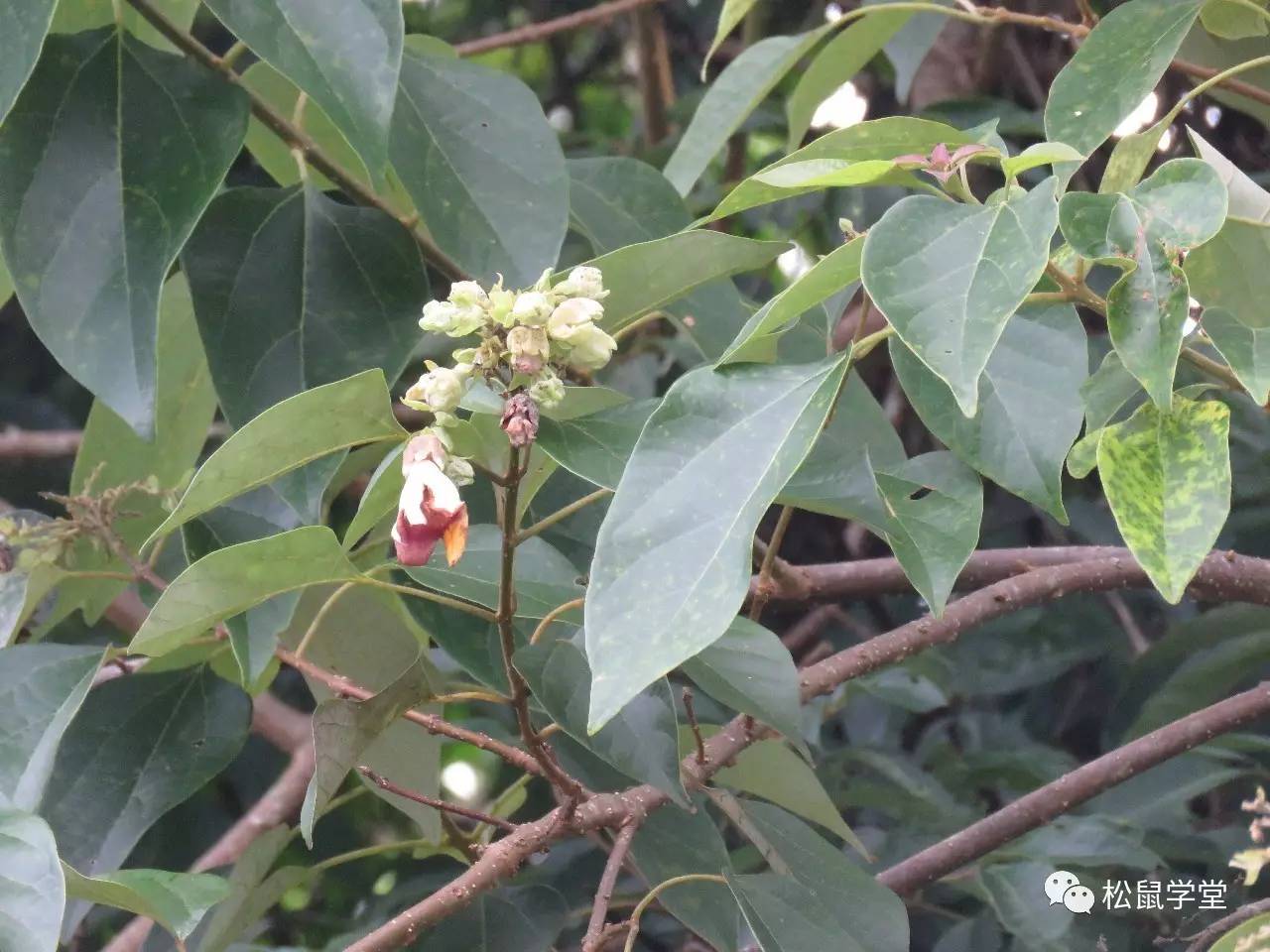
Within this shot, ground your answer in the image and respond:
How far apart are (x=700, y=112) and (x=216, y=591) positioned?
431mm

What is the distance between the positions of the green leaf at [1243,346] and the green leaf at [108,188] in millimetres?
460

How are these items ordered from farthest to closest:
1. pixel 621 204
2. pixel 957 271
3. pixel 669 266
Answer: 1. pixel 621 204
2. pixel 669 266
3. pixel 957 271

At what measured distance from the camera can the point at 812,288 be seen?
1.55 feet

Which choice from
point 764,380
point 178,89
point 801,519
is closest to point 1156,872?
point 801,519

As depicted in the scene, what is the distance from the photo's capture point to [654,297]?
578mm

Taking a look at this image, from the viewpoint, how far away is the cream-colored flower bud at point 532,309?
0.46 metres

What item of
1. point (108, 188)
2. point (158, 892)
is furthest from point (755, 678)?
point (108, 188)

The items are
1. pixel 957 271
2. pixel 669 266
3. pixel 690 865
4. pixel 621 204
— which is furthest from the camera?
pixel 621 204

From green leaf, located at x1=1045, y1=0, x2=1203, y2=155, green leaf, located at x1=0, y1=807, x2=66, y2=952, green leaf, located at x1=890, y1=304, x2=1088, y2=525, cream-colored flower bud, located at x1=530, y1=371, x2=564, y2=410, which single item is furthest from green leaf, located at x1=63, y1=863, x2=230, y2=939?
green leaf, located at x1=1045, y1=0, x2=1203, y2=155

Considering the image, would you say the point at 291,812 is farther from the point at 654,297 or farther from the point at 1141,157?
the point at 1141,157

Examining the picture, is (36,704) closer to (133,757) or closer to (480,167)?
(133,757)

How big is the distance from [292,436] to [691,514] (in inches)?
6.2

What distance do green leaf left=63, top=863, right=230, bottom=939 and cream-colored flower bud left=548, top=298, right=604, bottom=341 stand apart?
30cm

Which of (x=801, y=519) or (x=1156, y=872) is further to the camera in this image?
(x=801, y=519)
